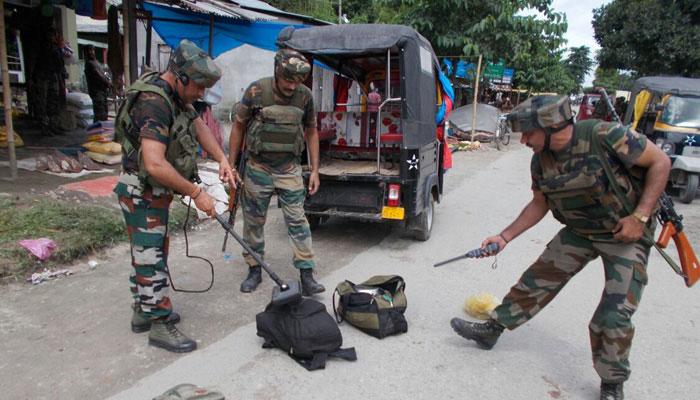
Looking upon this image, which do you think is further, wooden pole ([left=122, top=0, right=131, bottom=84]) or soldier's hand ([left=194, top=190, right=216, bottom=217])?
wooden pole ([left=122, top=0, right=131, bottom=84])

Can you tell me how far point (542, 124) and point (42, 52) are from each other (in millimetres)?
8901

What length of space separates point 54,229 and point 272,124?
7.52ft

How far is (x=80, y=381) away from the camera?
2672mm

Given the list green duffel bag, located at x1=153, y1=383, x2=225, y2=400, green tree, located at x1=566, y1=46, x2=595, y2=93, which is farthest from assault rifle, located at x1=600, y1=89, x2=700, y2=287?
green tree, located at x1=566, y1=46, x2=595, y2=93

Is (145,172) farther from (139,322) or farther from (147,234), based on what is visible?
(139,322)

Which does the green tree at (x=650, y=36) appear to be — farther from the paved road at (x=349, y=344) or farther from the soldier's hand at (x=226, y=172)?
the soldier's hand at (x=226, y=172)

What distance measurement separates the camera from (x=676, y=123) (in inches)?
356

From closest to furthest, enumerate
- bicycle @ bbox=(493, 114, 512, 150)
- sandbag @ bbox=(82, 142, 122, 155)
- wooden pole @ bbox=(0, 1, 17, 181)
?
wooden pole @ bbox=(0, 1, 17, 181)
sandbag @ bbox=(82, 142, 122, 155)
bicycle @ bbox=(493, 114, 512, 150)

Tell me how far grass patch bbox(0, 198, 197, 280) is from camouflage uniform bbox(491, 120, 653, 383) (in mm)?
3794

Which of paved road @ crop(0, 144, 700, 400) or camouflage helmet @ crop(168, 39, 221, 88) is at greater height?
camouflage helmet @ crop(168, 39, 221, 88)

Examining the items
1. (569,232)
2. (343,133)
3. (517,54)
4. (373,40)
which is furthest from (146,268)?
(517,54)

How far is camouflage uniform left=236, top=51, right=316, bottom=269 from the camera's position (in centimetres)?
386

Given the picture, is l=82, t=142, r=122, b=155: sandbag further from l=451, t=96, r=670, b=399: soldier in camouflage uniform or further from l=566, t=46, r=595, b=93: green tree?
l=566, t=46, r=595, b=93: green tree

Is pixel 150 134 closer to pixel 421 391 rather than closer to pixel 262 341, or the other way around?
pixel 262 341
